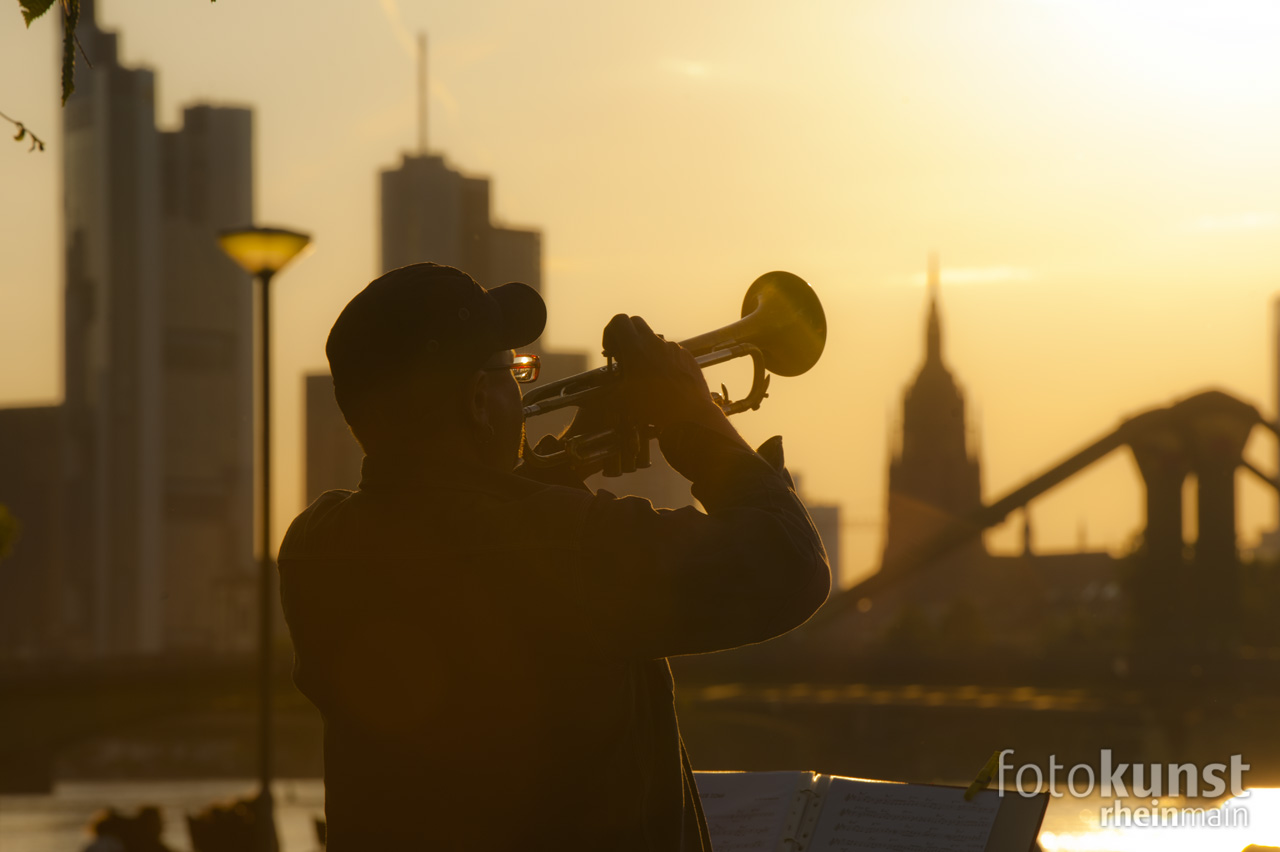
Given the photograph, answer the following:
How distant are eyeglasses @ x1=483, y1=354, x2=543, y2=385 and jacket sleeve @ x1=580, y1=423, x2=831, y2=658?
0.33 metres

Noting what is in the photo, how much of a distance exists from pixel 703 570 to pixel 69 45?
64.7 inches

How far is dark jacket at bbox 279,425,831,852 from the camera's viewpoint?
6.36 ft

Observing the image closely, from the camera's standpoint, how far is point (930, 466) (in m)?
152

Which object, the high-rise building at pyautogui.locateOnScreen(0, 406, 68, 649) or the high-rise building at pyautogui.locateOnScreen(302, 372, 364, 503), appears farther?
the high-rise building at pyautogui.locateOnScreen(0, 406, 68, 649)

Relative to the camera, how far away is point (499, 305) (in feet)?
7.06

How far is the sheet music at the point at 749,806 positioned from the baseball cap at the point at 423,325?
1.20m

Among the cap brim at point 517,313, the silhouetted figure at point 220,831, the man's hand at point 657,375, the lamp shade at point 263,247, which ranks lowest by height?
the silhouetted figure at point 220,831

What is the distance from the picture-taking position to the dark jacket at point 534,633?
6.36ft

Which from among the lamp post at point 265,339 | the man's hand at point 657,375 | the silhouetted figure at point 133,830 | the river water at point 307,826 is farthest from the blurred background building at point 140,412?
the man's hand at point 657,375

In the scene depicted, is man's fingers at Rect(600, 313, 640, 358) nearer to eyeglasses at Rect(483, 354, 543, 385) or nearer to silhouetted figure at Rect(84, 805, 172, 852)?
eyeglasses at Rect(483, 354, 543, 385)

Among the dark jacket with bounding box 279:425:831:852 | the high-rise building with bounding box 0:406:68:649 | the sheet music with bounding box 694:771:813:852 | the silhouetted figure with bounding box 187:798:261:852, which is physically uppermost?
the dark jacket with bounding box 279:425:831:852

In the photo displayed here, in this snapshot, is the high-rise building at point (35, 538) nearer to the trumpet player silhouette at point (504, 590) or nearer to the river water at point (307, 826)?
the river water at point (307, 826)

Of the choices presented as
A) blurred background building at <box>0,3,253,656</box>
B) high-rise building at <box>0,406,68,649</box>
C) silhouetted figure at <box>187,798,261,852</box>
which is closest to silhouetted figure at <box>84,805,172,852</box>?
silhouetted figure at <box>187,798,261,852</box>

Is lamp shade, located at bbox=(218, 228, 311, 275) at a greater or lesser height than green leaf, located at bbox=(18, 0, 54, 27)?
greater
